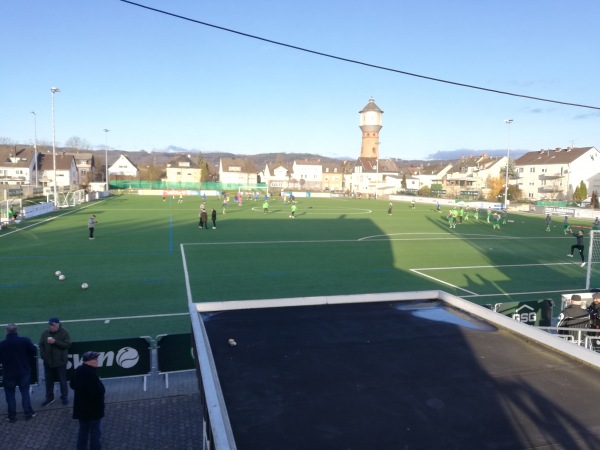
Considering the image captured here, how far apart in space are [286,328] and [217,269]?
13390 mm

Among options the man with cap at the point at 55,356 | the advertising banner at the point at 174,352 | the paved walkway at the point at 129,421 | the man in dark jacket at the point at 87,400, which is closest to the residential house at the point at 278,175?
the advertising banner at the point at 174,352

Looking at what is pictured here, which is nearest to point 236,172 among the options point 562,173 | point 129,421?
point 562,173

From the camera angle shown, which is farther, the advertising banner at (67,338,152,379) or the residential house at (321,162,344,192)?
the residential house at (321,162,344,192)

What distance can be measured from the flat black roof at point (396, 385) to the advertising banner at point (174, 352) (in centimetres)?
176

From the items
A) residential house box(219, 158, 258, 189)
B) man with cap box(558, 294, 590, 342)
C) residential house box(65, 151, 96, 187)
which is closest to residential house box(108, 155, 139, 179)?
residential house box(65, 151, 96, 187)

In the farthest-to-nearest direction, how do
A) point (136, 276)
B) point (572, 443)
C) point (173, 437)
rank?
point (136, 276)
point (173, 437)
point (572, 443)

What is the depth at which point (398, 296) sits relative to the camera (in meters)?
9.14

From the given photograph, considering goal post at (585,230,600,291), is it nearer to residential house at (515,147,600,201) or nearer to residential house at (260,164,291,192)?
residential house at (515,147,600,201)

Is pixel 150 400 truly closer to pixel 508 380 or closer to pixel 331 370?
pixel 331 370

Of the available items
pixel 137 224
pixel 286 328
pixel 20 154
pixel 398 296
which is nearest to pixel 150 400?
pixel 286 328

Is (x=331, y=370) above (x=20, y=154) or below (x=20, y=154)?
below

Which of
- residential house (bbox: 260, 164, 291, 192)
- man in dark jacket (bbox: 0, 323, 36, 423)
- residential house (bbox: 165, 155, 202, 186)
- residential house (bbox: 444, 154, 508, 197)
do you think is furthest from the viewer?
residential house (bbox: 260, 164, 291, 192)

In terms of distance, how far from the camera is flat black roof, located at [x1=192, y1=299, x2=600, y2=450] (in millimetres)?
4203

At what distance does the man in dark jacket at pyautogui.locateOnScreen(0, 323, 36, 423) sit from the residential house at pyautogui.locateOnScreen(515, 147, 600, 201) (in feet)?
278
